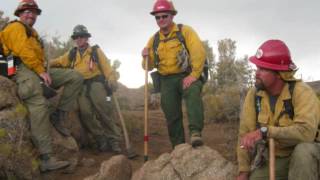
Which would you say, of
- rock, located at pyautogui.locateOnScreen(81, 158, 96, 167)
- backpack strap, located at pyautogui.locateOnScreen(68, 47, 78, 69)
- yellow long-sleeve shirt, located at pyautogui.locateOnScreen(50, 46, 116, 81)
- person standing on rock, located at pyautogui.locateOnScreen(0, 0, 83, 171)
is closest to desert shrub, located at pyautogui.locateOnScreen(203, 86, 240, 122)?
yellow long-sleeve shirt, located at pyautogui.locateOnScreen(50, 46, 116, 81)

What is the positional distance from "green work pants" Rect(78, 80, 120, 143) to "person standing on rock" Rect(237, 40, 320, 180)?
498cm

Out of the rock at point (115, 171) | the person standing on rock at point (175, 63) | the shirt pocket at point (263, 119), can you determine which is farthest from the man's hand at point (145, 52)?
the shirt pocket at point (263, 119)

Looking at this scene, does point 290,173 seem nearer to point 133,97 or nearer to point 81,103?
point 81,103

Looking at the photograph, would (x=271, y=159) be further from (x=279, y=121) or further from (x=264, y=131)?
(x=279, y=121)

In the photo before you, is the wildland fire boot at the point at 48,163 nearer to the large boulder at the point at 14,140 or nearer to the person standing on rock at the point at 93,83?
the large boulder at the point at 14,140

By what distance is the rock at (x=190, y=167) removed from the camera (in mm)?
6888

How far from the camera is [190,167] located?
7.00 meters

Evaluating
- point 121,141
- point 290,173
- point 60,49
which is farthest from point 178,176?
point 60,49

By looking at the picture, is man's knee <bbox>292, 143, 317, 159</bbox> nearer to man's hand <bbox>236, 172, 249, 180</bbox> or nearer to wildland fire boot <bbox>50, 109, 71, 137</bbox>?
man's hand <bbox>236, 172, 249, 180</bbox>

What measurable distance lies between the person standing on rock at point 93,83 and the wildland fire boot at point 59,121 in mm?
874

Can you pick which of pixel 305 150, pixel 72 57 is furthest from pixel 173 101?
pixel 305 150

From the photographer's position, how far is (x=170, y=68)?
8.59 m

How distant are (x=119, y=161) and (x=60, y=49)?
29.1ft

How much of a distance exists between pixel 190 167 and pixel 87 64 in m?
4.30
